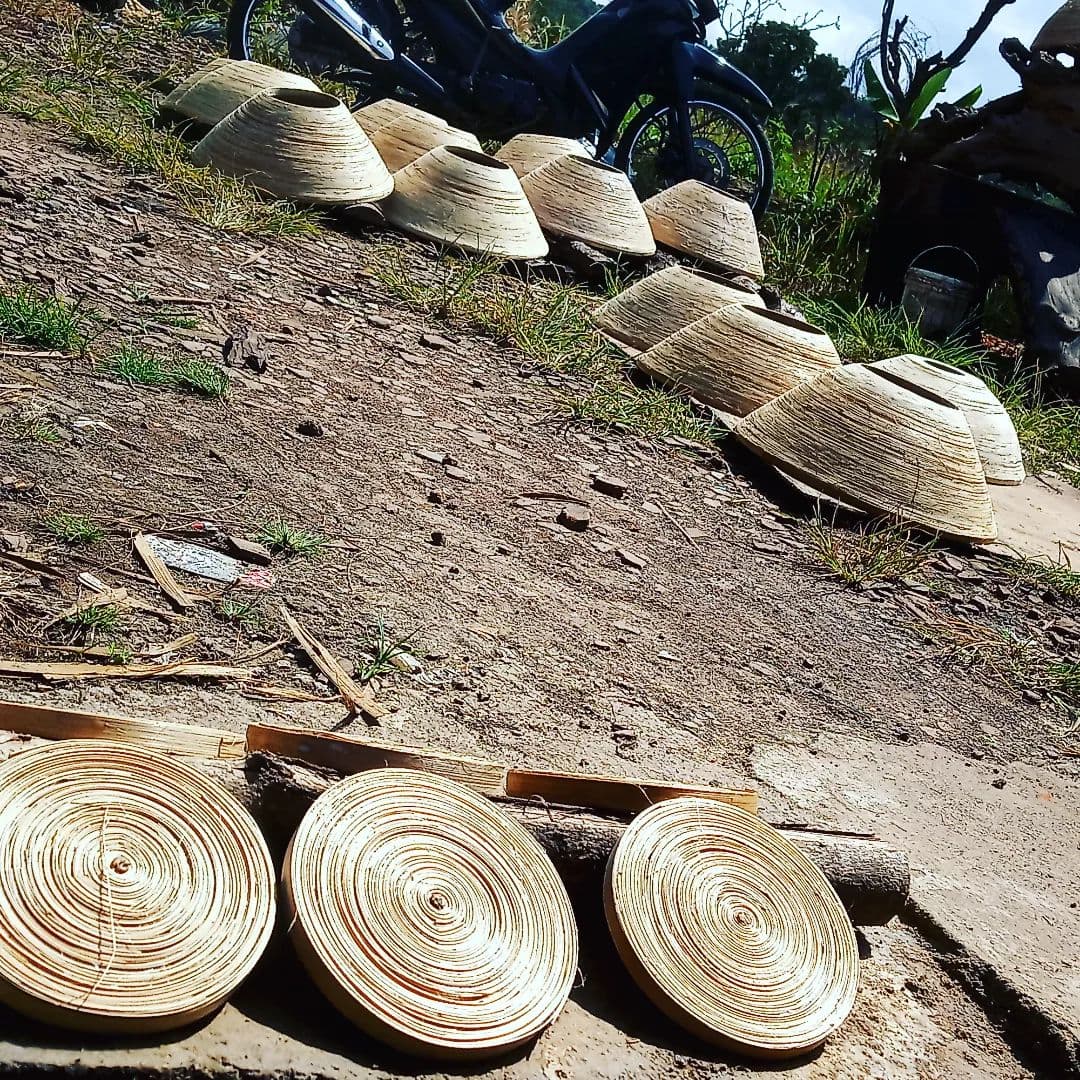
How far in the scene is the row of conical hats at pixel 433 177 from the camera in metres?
5.21

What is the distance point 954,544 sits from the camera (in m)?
4.18

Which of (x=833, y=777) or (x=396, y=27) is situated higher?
(x=396, y=27)

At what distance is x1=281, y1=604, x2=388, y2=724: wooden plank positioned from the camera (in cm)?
239

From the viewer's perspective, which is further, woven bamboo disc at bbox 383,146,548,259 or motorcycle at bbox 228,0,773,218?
motorcycle at bbox 228,0,773,218

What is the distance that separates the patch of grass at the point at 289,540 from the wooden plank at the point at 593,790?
106 cm

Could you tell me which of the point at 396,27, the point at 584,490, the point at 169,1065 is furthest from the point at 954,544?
the point at 396,27

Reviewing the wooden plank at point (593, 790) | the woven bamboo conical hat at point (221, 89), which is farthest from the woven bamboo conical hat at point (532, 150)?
the wooden plank at point (593, 790)

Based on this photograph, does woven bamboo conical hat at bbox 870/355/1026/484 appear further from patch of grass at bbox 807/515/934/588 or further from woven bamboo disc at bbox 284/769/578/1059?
woven bamboo disc at bbox 284/769/578/1059

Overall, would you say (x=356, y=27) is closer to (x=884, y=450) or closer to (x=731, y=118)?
(x=731, y=118)

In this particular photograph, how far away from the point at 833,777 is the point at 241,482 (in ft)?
5.22

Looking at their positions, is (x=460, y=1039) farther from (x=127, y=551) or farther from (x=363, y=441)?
(x=363, y=441)

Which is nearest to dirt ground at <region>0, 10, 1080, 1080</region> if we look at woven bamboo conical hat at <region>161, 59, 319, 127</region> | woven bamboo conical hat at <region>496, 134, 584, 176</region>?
woven bamboo conical hat at <region>161, 59, 319, 127</region>

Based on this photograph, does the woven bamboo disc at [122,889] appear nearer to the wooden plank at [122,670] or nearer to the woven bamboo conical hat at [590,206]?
the wooden plank at [122,670]

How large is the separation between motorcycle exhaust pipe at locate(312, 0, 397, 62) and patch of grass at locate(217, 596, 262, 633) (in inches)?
208
